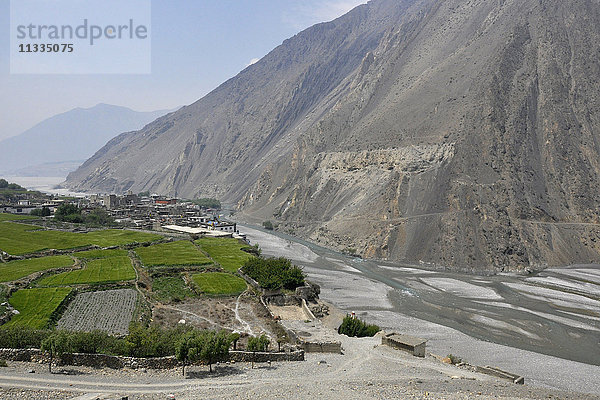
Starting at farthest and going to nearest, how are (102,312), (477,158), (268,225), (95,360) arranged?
(268,225) < (477,158) < (102,312) < (95,360)

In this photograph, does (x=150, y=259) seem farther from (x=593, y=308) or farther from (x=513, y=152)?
(x=513, y=152)

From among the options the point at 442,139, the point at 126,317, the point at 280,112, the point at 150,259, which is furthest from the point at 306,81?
the point at 126,317

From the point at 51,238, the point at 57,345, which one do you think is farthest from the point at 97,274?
the point at 57,345

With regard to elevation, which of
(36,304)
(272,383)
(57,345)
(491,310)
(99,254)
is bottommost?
(491,310)

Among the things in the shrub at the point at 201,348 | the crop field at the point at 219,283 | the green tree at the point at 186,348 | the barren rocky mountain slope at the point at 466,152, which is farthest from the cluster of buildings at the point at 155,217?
the green tree at the point at 186,348

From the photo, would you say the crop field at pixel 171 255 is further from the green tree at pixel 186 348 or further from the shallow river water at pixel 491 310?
the green tree at pixel 186 348

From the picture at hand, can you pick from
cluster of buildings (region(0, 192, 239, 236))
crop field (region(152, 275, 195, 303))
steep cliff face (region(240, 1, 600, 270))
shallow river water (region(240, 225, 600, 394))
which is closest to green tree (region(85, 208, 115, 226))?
cluster of buildings (region(0, 192, 239, 236))

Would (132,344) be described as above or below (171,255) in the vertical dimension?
above

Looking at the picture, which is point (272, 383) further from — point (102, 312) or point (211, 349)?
point (102, 312)
